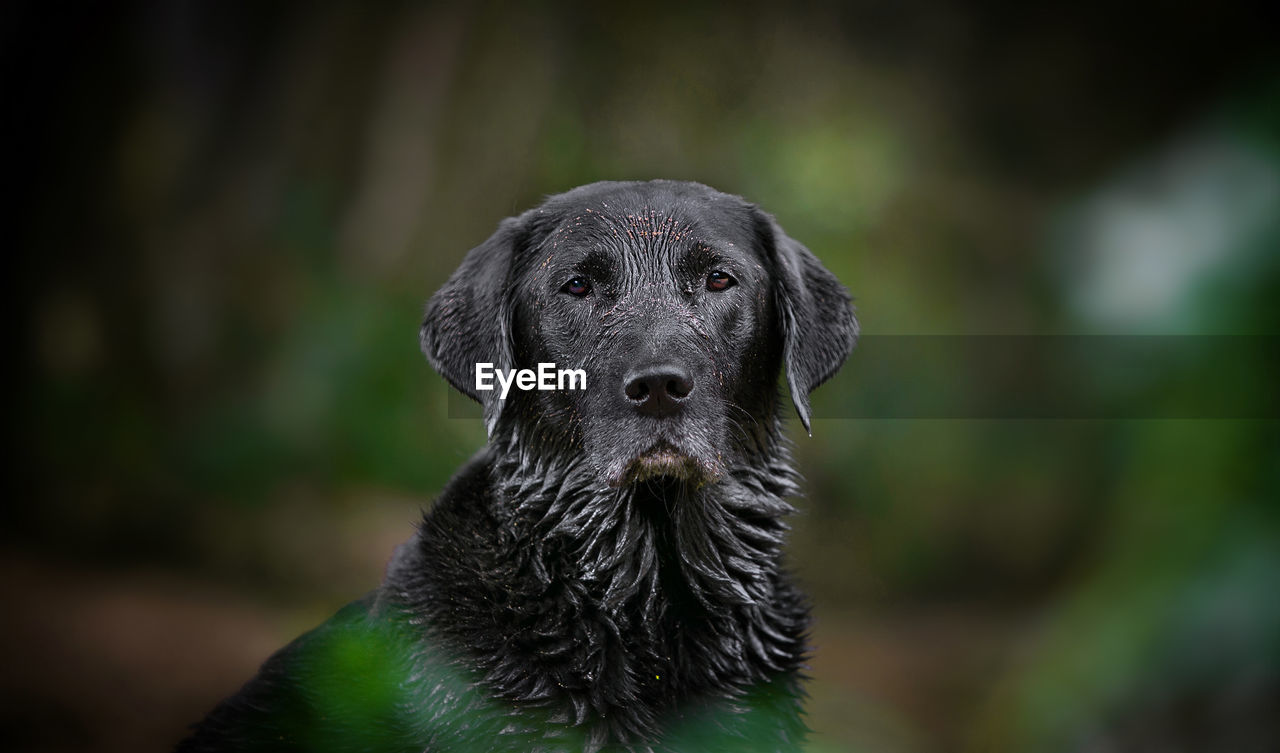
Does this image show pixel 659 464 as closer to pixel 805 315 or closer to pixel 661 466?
pixel 661 466

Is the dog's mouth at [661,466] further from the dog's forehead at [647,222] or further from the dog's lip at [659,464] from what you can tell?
the dog's forehead at [647,222]

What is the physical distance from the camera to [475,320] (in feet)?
9.14

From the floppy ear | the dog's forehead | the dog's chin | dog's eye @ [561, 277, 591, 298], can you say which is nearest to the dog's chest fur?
the dog's chin

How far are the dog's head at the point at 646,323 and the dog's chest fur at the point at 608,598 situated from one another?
8.1 inches

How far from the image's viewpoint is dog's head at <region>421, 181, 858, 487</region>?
2426 mm

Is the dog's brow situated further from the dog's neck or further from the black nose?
the dog's neck

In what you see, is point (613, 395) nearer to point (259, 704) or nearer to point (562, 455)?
point (562, 455)

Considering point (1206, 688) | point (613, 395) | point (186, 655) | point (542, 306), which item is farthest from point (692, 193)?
point (186, 655)

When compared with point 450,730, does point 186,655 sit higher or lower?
lower

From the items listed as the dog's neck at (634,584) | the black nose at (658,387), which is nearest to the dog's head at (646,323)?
the black nose at (658,387)

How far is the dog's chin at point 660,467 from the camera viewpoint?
2416mm

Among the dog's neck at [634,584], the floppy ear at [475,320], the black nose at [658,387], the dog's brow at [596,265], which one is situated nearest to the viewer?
the black nose at [658,387]

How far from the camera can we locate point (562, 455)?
8.63 feet

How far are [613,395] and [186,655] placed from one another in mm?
3694
